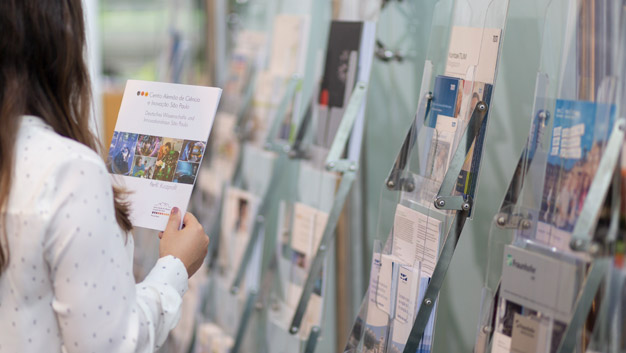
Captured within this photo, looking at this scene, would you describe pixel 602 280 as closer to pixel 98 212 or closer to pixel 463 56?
pixel 463 56

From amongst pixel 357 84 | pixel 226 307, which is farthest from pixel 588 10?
pixel 226 307

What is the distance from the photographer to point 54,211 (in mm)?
1079

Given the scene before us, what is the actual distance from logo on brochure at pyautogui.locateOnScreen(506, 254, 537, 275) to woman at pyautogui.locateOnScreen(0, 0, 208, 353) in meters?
0.72

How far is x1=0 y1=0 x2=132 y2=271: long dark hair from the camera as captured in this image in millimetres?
1119

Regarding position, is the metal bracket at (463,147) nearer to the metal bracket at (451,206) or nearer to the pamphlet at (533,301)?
the metal bracket at (451,206)

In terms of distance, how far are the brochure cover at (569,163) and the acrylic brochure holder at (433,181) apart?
0.16 meters

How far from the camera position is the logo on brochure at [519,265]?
139 centimetres

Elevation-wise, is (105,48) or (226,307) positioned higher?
(105,48)

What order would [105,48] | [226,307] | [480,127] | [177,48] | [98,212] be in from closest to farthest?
[98,212] → [480,127] → [226,307] → [177,48] → [105,48]

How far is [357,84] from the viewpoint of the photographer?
2043 millimetres

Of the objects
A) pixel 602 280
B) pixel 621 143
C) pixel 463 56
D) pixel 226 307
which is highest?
pixel 463 56

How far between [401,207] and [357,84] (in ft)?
1.65

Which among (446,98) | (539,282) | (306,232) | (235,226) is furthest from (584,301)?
(235,226)

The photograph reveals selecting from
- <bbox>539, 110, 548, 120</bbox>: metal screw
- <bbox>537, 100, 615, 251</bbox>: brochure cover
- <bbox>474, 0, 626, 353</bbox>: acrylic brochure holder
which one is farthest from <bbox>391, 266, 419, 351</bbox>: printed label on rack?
<bbox>539, 110, 548, 120</bbox>: metal screw
